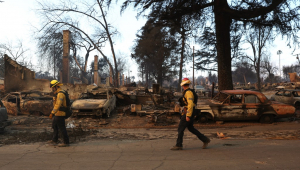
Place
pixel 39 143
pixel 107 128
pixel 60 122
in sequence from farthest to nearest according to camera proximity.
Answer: pixel 107 128 < pixel 39 143 < pixel 60 122

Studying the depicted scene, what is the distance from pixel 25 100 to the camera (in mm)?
11062

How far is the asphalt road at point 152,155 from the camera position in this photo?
13.5 feet

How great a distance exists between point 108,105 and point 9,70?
11500mm

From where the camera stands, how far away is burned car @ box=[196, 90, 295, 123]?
347 inches

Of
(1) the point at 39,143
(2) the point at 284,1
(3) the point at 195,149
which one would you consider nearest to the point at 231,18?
(2) the point at 284,1

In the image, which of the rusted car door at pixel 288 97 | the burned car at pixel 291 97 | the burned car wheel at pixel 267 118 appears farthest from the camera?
the rusted car door at pixel 288 97

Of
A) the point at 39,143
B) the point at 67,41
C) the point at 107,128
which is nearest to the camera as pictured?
the point at 39,143

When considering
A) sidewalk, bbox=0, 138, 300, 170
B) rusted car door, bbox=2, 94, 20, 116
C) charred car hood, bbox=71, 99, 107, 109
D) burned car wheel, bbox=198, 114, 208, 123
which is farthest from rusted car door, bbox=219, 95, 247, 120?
rusted car door, bbox=2, 94, 20, 116

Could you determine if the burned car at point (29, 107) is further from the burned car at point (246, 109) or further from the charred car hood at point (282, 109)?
the charred car hood at point (282, 109)

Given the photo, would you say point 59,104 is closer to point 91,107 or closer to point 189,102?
point 189,102

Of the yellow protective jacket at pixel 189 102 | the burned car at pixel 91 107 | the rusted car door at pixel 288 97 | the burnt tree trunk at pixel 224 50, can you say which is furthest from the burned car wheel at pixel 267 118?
the burned car at pixel 91 107

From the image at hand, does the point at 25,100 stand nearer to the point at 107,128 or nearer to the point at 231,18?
the point at 107,128

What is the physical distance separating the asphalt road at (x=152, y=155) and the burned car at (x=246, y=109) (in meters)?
2.54

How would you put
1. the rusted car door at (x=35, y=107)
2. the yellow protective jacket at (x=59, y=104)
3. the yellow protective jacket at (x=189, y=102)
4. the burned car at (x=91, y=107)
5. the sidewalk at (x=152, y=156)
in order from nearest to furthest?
the sidewalk at (x=152, y=156) < the yellow protective jacket at (x=189, y=102) < the yellow protective jacket at (x=59, y=104) < the burned car at (x=91, y=107) < the rusted car door at (x=35, y=107)
